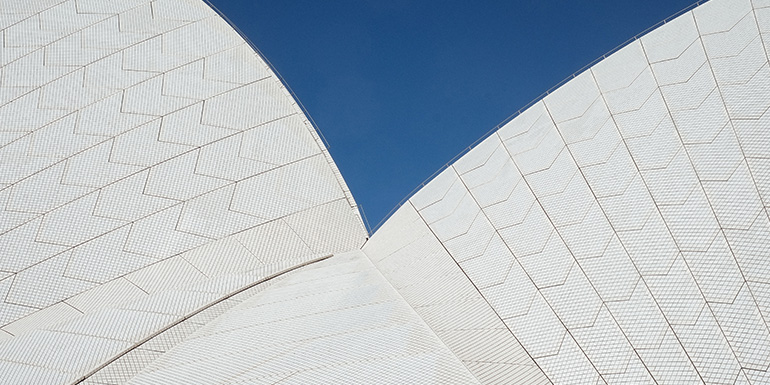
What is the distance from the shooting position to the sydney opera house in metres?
11.7

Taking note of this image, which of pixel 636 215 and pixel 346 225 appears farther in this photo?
pixel 346 225

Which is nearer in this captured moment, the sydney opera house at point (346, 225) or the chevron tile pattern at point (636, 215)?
the chevron tile pattern at point (636, 215)

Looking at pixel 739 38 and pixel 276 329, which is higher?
pixel 739 38

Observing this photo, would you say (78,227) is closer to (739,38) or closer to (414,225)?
(414,225)

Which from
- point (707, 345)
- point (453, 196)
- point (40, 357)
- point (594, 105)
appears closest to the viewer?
point (707, 345)

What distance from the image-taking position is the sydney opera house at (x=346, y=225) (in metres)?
11.7

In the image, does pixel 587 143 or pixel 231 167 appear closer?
pixel 587 143

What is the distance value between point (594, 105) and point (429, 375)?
26.7ft

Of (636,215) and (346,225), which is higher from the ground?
(346,225)

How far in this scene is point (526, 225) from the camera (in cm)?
1432

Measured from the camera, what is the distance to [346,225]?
19.0 meters

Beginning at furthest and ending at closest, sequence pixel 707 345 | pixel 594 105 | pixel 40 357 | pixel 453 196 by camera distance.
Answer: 1. pixel 453 196
2. pixel 594 105
3. pixel 40 357
4. pixel 707 345

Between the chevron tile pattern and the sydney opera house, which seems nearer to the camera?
the chevron tile pattern

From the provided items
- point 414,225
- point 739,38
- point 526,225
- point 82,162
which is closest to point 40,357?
point 82,162
